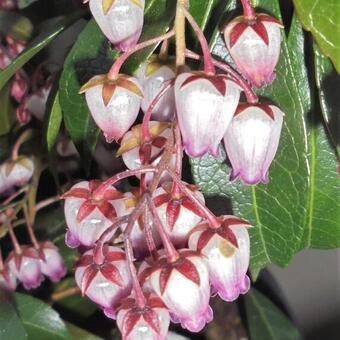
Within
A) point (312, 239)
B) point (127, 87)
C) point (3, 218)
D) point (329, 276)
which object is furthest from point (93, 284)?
point (329, 276)

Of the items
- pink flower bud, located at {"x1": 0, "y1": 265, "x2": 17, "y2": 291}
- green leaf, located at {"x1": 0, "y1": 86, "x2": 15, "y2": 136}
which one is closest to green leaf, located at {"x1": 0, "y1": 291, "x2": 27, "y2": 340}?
pink flower bud, located at {"x1": 0, "y1": 265, "x2": 17, "y2": 291}

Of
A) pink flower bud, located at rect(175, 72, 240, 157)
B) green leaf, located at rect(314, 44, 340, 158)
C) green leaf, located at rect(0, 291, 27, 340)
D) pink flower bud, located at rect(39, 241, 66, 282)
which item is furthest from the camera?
pink flower bud, located at rect(39, 241, 66, 282)

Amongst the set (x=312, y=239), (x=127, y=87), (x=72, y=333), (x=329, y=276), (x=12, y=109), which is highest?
(x=127, y=87)

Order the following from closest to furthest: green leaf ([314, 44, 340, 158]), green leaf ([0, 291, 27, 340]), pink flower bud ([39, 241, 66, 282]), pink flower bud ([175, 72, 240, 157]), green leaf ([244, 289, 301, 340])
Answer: pink flower bud ([175, 72, 240, 157]) → green leaf ([314, 44, 340, 158]) → green leaf ([0, 291, 27, 340]) → pink flower bud ([39, 241, 66, 282]) → green leaf ([244, 289, 301, 340])

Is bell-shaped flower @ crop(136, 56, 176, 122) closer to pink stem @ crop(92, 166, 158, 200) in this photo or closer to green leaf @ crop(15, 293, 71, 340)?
pink stem @ crop(92, 166, 158, 200)

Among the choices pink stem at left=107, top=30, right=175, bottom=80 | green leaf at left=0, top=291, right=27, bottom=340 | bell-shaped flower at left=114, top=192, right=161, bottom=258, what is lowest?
green leaf at left=0, top=291, right=27, bottom=340

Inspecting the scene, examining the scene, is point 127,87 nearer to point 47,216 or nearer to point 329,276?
point 47,216

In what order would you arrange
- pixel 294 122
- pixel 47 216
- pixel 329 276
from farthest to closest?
pixel 329 276, pixel 47 216, pixel 294 122

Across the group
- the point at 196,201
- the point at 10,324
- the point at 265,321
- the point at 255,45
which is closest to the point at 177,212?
the point at 196,201
